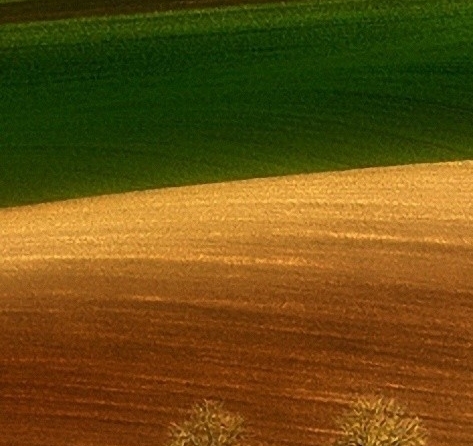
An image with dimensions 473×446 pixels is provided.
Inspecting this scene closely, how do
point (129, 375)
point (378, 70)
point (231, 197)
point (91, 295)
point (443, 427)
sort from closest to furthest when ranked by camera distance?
point (443, 427), point (129, 375), point (91, 295), point (231, 197), point (378, 70)

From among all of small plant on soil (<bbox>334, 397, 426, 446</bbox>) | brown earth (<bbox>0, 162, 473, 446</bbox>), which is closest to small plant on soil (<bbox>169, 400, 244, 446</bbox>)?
brown earth (<bbox>0, 162, 473, 446</bbox>)

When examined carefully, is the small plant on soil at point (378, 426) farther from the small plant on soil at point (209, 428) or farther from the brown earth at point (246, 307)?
the small plant on soil at point (209, 428)

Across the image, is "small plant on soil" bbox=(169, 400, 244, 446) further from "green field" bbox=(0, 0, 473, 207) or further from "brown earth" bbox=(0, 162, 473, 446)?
"green field" bbox=(0, 0, 473, 207)

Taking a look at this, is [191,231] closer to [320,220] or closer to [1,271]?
[320,220]

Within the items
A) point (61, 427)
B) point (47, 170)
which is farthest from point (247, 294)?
point (47, 170)

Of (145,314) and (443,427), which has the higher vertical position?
(145,314)

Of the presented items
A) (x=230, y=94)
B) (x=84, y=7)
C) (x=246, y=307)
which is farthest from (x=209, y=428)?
(x=84, y=7)

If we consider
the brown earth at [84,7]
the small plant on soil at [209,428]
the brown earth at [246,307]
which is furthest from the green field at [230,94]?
the small plant on soil at [209,428]

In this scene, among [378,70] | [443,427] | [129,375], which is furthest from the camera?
[378,70]
